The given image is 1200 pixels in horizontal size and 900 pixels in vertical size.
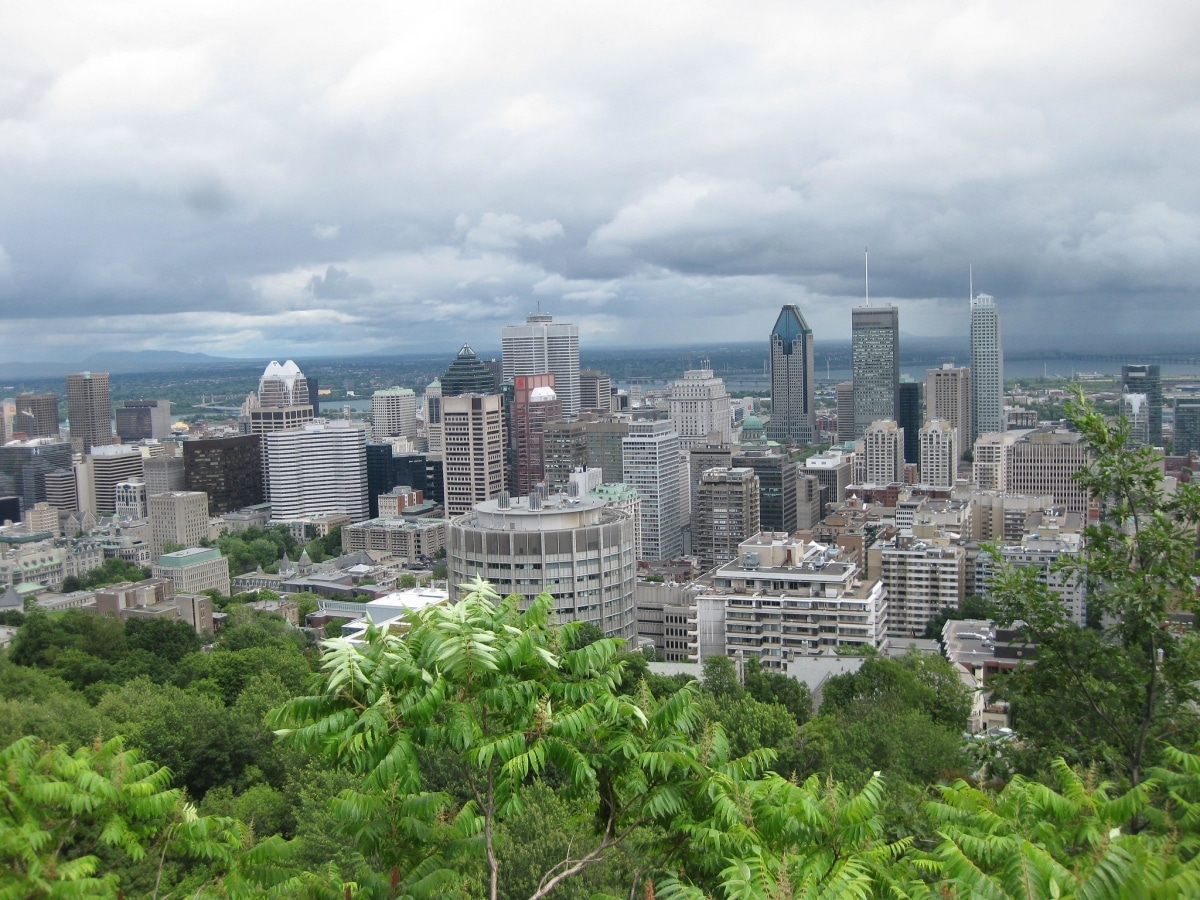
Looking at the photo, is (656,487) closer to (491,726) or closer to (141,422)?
(491,726)

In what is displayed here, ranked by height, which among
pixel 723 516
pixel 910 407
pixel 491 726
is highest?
pixel 491 726

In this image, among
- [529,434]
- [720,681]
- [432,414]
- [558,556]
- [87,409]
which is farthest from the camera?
[432,414]

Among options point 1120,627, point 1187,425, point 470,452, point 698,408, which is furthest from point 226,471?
point 1120,627

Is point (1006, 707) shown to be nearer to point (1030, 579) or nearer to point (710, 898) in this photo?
point (1030, 579)

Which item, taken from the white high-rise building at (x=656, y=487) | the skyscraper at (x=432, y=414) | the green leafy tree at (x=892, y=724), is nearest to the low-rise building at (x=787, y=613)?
the green leafy tree at (x=892, y=724)

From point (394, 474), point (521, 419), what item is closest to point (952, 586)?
point (521, 419)

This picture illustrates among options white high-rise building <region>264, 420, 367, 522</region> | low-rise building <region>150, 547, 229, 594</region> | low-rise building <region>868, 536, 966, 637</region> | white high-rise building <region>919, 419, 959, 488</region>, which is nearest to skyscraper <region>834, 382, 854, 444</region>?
white high-rise building <region>919, 419, 959, 488</region>

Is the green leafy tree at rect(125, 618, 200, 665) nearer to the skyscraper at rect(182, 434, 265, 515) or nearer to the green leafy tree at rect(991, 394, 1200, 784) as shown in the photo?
the green leafy tree at rect(991, 394, 1200, 784)
